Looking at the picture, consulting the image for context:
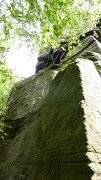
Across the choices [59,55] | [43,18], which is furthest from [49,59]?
[43,18]

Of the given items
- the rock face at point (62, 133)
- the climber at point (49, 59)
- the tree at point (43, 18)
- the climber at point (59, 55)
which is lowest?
the rock face at point (62, 133)

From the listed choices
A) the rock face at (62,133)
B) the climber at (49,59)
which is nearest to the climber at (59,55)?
the climber at (49,59)

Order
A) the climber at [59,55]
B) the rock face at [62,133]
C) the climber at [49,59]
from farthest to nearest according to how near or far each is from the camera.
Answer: the climber at [49,59], the climber at [59,55], the rock face at [62,133]

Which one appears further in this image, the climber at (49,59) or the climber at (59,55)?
the climber at (49,59)

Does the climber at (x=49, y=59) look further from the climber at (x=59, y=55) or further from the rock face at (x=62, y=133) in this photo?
the rock face at (x=62, y=133)

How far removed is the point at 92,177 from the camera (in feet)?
16.4

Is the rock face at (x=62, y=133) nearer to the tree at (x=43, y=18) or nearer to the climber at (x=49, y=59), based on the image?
the tree at (x=43, y=18)

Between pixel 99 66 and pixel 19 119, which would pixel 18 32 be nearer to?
pixel 99 66

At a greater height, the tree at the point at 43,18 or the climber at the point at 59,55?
the climber at the point at 59,55

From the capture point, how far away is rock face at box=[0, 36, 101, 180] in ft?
18.9

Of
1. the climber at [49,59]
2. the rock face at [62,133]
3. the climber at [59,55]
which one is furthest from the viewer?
the climber at [49,59]

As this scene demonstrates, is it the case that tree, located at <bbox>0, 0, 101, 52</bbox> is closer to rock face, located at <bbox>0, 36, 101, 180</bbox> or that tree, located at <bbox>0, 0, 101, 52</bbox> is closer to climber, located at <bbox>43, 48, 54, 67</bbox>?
rock face, located at <bbox>0, 36, 101, 180</bbox>

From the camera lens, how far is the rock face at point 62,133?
18.9ft

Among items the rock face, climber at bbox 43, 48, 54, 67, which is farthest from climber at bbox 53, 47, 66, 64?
the rock face
